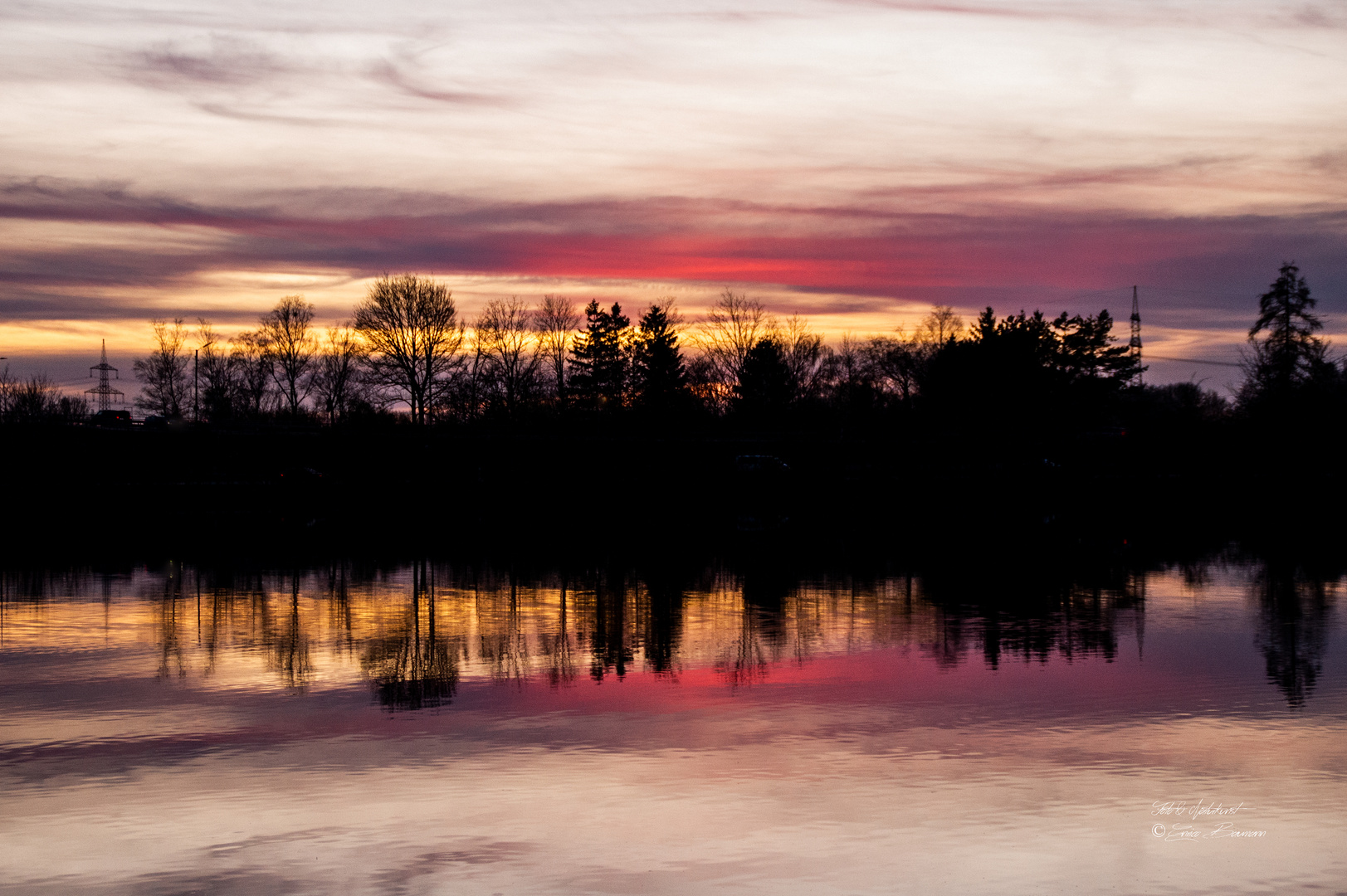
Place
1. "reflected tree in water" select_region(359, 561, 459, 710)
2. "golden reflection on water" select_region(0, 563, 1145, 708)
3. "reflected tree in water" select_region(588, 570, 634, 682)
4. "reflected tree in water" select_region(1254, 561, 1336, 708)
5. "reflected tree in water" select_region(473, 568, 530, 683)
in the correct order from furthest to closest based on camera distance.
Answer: "reflected tree in water" select_region(588, 570, 634, 682), "golden reflection on water" select_region(0, 563, 1145, 708), "reflected tree in water" select_region(473, 568, 530, 683), "reflected tree in water" select_region(1254, 561, 1336, 708), "reflected tree in water" select_region(359, 561, 459, 710)

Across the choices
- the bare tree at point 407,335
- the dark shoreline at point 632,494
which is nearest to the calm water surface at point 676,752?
the dark shoreline at point 632,494

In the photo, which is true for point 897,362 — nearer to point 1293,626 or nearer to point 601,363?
point 601,363

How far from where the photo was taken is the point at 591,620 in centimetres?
2420

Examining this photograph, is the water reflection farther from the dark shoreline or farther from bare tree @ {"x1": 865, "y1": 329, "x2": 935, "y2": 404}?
bare tree @ {"x1": 865, "y1": 329, "x2": 935, "y2": 404}

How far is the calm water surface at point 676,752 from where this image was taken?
10.5 meters

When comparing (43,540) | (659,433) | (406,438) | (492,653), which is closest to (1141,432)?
(659,433)

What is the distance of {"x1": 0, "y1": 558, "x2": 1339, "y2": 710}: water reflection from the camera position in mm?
19266

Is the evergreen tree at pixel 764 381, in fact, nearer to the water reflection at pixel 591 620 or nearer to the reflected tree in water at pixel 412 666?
the water reflection at pixel 591 620

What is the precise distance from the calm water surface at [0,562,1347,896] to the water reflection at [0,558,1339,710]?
132 millimetres

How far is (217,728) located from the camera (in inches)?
596

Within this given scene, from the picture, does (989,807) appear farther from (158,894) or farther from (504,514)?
(504,514)

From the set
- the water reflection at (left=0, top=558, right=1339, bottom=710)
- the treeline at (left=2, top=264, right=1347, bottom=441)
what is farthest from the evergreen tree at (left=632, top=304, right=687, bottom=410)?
the water reflection at (left=0, top=558, right=1339, bottom=710)

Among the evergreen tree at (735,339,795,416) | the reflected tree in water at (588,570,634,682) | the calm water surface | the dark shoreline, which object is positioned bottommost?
the calm water surface

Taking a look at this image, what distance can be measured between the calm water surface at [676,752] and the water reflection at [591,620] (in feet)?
0.43
